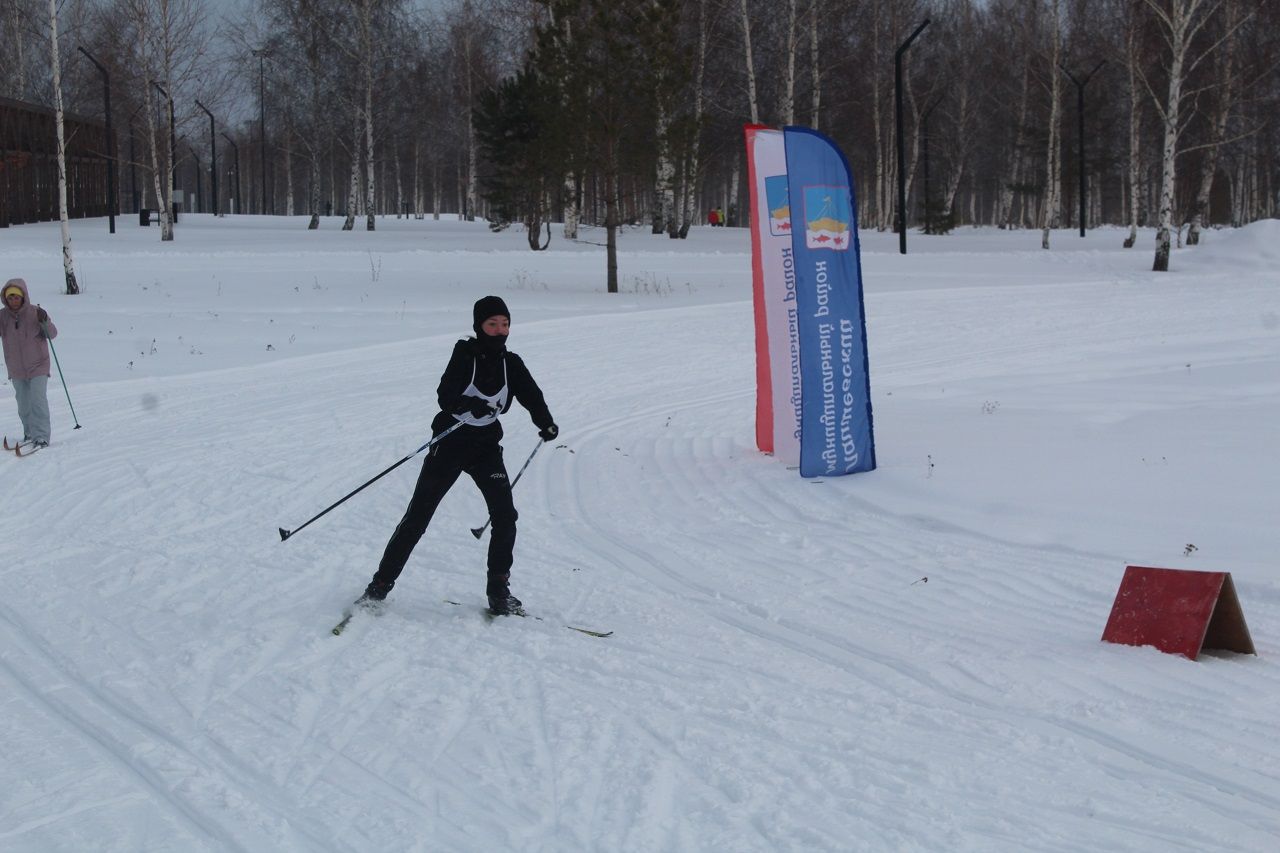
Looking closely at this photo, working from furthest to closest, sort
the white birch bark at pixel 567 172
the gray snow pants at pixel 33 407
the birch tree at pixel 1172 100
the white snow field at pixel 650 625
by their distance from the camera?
the birch tree at pixel 1172 100 → the white birch bark at pixel 567 172 → the gray snow pants at pixel 33 407 → the white snow field at pixel 650 625

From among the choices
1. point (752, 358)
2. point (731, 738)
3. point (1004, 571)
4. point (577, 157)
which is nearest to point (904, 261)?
point (577, 157)

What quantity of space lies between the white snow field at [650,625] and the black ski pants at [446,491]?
1.04 ft

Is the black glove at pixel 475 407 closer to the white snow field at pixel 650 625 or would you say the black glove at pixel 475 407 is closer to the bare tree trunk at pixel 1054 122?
the white snow field at pixel 650 625

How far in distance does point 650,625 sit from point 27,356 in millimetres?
8317

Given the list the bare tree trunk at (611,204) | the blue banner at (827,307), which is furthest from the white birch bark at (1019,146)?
the blue banner at (827,307)

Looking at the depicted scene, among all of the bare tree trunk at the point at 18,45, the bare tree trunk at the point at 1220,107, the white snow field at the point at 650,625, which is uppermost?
the bare tree trunk at the point at 18,45

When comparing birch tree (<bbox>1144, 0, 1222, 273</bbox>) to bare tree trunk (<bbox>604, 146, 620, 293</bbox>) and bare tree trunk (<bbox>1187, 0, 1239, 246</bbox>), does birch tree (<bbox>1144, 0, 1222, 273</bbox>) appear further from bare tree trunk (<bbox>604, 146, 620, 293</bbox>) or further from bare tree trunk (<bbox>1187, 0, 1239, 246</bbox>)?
bare tree trunk (<bbox>604, 146, 620, 293</bbox>)

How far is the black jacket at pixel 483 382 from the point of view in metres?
6.84

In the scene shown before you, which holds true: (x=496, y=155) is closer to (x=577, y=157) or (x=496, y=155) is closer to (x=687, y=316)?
(x=577, y=157)

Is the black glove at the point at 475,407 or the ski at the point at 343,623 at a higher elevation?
the black glove at the point at 475,407

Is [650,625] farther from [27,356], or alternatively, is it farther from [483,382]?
[27,356]

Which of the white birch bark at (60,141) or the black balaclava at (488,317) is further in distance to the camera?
the white birch bark at (60,141)

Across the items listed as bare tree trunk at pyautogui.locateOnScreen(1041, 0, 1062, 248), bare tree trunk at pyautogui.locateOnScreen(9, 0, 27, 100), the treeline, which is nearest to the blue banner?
the treeline

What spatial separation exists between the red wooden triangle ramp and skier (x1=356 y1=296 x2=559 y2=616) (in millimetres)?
2985
